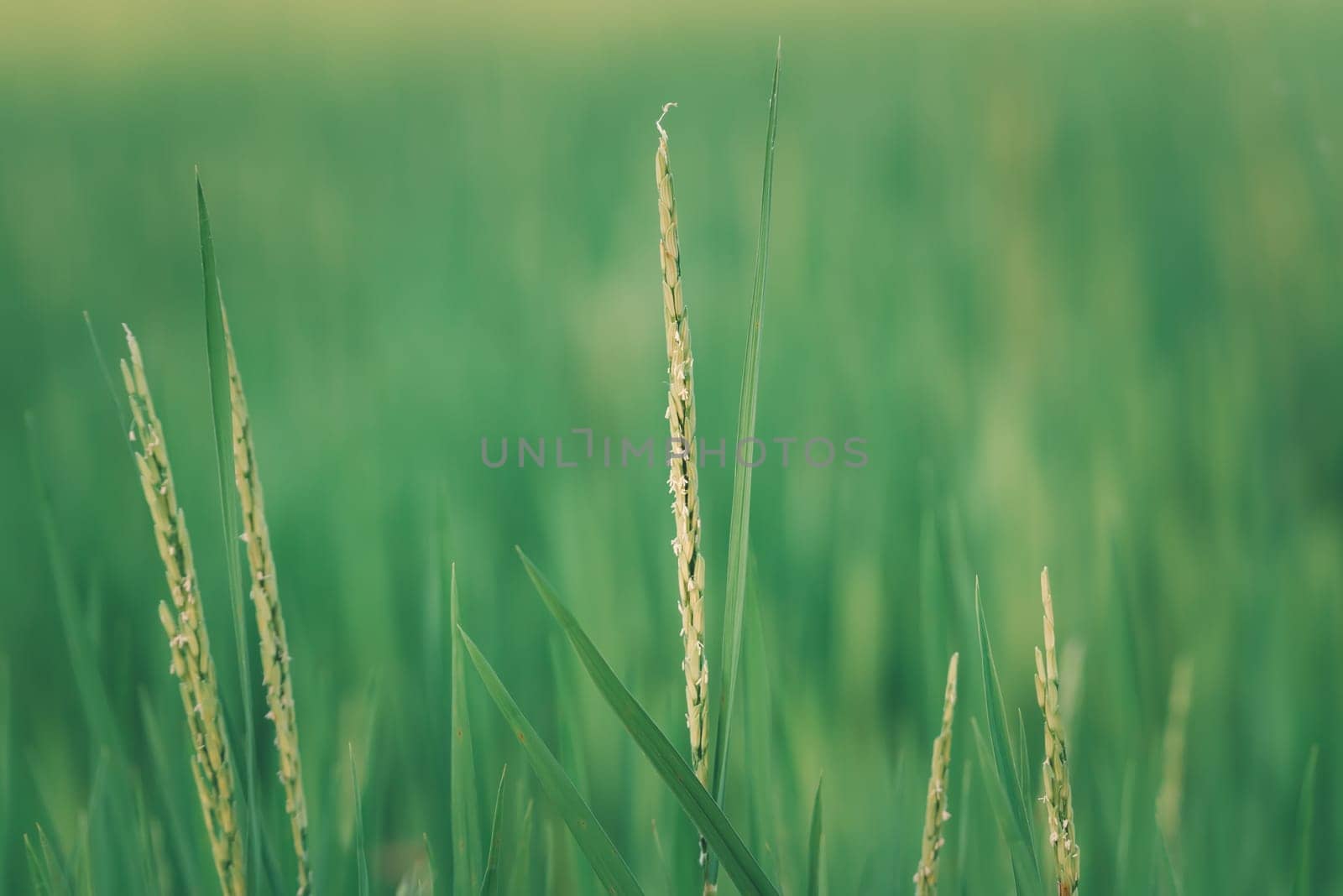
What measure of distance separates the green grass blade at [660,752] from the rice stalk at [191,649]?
5.1 inches

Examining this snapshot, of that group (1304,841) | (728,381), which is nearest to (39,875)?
(1304,841)

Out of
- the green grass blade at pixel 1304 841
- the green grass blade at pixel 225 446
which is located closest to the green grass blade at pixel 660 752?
the green grass blade at pixel 225 446

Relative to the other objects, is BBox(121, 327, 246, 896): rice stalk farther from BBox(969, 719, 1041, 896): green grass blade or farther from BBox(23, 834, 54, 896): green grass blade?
BBox(969, 719, 1041, 896): green grass blade

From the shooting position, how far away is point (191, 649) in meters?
0.34

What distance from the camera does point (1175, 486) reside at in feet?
3.25

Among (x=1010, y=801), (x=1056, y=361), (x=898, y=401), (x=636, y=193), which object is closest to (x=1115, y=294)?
(x=1056, y=361)

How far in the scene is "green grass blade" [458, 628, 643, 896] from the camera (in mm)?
323

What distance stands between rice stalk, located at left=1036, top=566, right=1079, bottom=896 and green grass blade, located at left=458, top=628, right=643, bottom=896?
5.6 inches

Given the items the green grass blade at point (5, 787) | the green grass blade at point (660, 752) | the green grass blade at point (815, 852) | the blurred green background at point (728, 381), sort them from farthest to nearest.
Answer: the blurred green background at point (728, 381), the green grass blade at point (5, 787), the green grass blade at point (815, 852), the green grass blade at point (660, 752)

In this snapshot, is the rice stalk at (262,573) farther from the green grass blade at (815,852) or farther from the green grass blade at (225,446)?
the green grass blade at (815,852)

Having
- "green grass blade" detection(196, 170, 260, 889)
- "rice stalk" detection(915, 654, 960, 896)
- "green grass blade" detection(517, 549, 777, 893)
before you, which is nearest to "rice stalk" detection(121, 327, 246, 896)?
"green grass blade" detection(196, 170, 260, 889)

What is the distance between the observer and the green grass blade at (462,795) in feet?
1.30

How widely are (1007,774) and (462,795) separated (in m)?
0.22

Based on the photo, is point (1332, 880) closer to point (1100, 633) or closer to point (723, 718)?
point (1100, 633)
